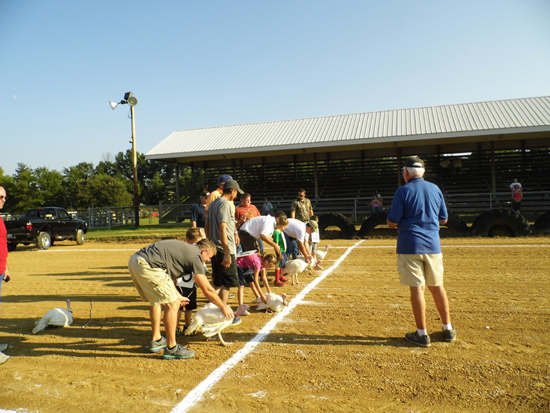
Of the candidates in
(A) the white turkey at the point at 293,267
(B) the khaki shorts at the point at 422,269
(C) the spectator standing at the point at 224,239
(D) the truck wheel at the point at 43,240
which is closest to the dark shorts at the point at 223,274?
(C) the spectator standing at the point at 224,239

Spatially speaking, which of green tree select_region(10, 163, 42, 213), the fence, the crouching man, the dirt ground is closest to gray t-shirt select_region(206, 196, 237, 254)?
the crouching man

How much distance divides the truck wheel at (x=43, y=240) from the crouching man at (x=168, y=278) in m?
13.7

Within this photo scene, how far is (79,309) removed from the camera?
252 inches

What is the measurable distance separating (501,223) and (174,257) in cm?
1273

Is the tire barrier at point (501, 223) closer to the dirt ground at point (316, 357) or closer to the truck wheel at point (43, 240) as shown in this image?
the dirt ground at point (316, 357)

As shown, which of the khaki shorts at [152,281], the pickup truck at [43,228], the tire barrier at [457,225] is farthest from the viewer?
the pickup truck at [43,228]

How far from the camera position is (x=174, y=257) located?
4.24 m

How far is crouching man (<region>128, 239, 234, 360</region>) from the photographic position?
4102mm

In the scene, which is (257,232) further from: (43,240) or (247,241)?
(43,240)

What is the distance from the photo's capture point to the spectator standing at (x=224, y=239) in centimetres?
511

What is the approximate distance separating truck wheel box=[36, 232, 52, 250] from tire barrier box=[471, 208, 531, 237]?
16.0m

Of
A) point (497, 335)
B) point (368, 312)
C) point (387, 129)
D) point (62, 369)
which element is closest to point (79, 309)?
point (62, 369)

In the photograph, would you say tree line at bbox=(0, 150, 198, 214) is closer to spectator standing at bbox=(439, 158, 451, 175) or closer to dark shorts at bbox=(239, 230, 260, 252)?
spectator standing at bbox=(439, 158, 451, 175)

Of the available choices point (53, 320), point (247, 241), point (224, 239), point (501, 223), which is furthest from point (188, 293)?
point (501, 223)
